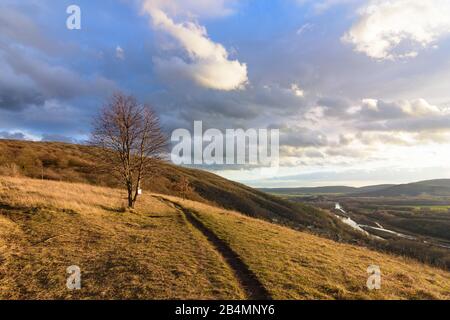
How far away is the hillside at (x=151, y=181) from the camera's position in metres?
71.5

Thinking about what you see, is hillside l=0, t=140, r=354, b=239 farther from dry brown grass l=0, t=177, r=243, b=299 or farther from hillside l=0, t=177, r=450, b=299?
hillside l=0, t=177, r=450, b=299

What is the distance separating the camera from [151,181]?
305ft

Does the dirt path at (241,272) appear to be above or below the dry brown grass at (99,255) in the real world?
below

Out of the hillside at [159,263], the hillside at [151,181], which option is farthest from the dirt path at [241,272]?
the hillside at [151,181]

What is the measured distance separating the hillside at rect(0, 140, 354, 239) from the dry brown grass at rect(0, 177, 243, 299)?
45.7 feet

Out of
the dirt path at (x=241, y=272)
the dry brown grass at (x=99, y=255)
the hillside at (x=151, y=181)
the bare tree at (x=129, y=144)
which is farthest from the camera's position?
the hillside at (x=151, y=181)

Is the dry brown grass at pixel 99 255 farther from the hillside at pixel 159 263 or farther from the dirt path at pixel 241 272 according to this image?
the dirt path at pixel 241 272

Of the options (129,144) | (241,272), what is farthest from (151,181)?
(241,272)

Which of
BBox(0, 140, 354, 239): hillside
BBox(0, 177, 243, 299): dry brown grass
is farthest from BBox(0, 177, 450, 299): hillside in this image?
BBox(0, 140, 354, 239): hillside

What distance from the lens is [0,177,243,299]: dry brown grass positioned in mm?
11875

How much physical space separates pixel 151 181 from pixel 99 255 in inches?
3095

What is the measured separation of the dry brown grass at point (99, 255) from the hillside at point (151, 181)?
45.7 feet

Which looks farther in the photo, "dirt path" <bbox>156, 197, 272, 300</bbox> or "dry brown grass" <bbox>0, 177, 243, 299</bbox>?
"dirt path" <bbox>156, 197, 272, 300</bbox>
